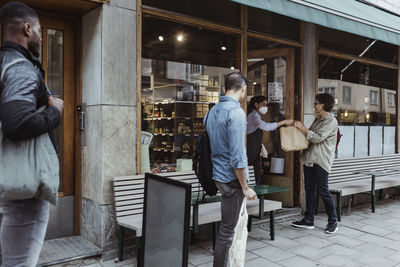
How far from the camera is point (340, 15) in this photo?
5.57 m

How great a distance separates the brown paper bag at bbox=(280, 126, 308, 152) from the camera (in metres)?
5.73

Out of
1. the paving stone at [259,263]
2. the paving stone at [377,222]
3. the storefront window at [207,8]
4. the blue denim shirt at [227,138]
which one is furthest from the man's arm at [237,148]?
the paving stone at [377,222]

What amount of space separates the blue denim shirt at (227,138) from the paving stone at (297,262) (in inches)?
61.0

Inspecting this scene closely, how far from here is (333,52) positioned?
23.8 ft

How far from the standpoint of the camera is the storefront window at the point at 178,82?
5.34 m

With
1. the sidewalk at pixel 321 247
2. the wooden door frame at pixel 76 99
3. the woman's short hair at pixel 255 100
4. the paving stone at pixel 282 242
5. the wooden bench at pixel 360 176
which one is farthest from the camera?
the woman's short hair at pixel 255 100

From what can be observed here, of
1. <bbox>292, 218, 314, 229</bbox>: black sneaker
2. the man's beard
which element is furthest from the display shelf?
the man's beard

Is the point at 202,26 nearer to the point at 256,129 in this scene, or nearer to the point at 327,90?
the point at 256,129

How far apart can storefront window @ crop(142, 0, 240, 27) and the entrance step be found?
10.0 ft

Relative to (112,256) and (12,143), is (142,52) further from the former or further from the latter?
(12,143)

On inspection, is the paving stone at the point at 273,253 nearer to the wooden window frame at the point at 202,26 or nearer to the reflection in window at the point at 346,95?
the wooden window frame at the point at 202,26

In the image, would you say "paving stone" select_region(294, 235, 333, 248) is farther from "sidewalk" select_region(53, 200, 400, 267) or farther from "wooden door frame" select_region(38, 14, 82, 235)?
"wooden door frame" select_region(38, 14, 82, 235)

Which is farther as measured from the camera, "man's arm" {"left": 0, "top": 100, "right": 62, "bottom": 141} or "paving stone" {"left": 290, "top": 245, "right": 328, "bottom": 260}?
"paving stone" {"left": 290, "top": 245, "right": 328, "bottom": 260}

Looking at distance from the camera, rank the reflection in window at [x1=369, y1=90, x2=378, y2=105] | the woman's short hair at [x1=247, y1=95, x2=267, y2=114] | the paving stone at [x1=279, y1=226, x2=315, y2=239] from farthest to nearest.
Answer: the reflection in window at [x1=369, y1=90, x2=378, y2=105], the woman's short hair at [x1=247, y1=95, x2=267, y2=114], the paving stone at [x1=279, y1=226, x2=315, y2=239]
